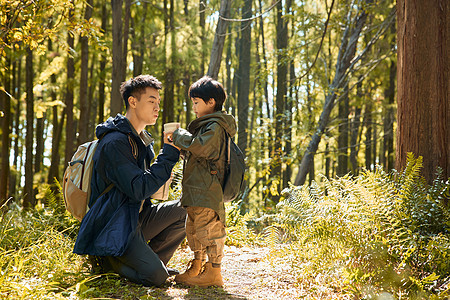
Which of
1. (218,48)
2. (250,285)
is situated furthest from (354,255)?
(218,48)

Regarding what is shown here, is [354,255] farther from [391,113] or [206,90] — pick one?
[391,113]

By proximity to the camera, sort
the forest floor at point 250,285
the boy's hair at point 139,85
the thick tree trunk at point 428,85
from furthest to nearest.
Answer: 1. the thick tree trunk at point 428,85
2. the boy's hair at point 139,85
3. the forest floor at point 250,285

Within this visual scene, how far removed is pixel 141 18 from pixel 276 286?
13434 millimetres

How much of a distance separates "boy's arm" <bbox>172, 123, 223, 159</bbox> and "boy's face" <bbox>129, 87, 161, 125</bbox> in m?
0.44

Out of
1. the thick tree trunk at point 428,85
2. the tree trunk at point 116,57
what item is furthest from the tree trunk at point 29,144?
the thick tree trunk at point 428,85

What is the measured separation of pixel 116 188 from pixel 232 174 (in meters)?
0.98

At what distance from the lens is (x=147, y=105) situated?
364 cm

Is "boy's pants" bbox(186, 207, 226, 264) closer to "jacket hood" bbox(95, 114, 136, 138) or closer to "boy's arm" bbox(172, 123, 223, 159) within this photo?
"boy's arm" bbox(172, 123, 223, 159)

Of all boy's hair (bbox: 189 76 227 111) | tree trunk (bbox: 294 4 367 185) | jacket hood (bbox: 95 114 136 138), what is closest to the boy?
boy's hair (bbox: 189 76 227 111)

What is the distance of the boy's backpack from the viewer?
3.45 metres

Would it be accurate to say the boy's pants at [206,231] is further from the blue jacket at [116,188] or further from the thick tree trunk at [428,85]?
the thick tree trunk at [428,85]


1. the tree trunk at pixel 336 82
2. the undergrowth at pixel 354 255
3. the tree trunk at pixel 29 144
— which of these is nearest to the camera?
the undergrowth at pixel 354 255

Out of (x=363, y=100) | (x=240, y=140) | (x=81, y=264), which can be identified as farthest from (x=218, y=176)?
(x=363, y=100)

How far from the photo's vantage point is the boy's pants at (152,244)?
3.29 meters
